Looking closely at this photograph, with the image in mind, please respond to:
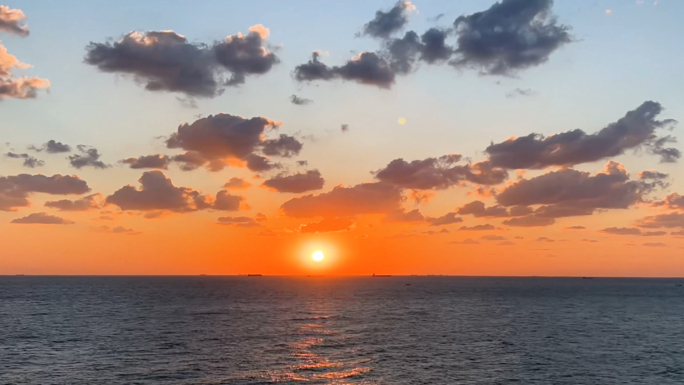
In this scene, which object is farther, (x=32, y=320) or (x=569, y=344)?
(x=32, y=320)

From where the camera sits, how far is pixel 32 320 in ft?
490

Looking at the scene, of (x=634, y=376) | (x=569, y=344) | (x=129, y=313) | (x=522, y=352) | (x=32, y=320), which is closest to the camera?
(x=634, y=376)

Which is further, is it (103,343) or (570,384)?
(103,343)

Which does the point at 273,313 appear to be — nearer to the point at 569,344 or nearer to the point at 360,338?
the point at 360,338

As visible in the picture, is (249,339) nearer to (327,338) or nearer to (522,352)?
(327,338)

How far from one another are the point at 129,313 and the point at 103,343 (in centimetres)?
6830

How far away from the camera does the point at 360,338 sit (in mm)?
115625

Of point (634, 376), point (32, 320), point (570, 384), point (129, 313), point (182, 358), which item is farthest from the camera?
point (129, 313)

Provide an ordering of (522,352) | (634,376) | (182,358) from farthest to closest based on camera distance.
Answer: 1. (522,352)
2. (182,358)
3. (634,376)

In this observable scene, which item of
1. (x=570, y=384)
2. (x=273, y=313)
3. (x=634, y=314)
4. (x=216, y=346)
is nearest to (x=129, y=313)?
(x=273, y=313)

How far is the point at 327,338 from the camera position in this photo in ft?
379

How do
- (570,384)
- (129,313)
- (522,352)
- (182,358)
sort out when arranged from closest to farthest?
1. (570,384)
2. (182,358)
3. (522,352)
4. (129,313)

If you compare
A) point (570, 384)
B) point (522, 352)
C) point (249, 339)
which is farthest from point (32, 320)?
point (570, 384)

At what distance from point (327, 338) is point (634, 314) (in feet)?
390
